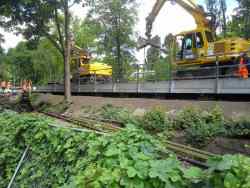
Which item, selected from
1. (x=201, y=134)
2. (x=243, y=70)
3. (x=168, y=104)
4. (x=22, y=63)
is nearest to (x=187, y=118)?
(x=201, y=134)

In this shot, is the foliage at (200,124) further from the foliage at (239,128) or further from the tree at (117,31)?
the tree at (117,31)

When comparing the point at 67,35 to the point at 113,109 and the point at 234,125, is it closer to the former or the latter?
the point at 113,109

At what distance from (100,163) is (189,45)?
19083 mm

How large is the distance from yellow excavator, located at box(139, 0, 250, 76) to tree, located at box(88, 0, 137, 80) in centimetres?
1964

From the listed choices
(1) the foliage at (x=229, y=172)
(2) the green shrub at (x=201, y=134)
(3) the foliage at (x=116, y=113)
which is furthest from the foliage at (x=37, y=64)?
(1) the foliage at (x=229, y=172)

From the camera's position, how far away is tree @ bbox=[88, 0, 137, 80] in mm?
44719

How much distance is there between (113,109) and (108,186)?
14.9 m

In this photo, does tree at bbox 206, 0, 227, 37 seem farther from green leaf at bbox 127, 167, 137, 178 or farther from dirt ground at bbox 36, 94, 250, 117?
green leaf at bbox 127, 167, 137, 178

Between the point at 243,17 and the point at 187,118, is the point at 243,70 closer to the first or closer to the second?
the point at 187,118

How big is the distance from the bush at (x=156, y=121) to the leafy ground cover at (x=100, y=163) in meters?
7.16

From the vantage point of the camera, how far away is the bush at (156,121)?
44.3ft

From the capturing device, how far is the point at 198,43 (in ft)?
71.9

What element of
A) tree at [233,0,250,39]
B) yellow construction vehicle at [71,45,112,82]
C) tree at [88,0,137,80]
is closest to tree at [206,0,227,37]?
tree at [233,0,250,39]

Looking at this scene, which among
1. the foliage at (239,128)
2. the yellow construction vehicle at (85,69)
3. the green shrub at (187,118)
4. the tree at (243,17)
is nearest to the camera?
the foliage at (239,128)
